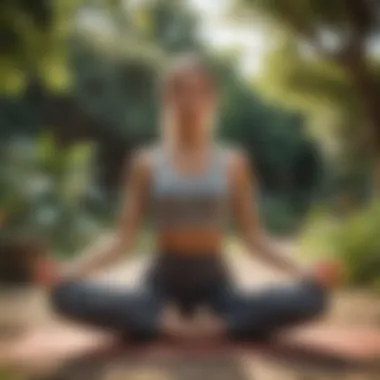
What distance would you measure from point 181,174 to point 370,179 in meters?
0.28

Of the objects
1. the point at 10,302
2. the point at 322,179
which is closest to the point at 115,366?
the point at 10,302

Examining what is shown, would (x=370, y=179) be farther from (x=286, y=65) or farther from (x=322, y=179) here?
(x=286, y=65)

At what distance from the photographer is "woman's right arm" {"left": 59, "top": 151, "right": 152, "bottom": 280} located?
3.55 feet

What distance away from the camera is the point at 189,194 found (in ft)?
3.59

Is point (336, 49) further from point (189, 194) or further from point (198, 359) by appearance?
point (198, 359)

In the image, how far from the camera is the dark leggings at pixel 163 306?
1076mm

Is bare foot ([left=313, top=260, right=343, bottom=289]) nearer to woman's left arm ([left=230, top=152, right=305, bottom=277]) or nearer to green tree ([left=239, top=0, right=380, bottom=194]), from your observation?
woman's left arm ([left=230, top=152, right=305, bottom=277])

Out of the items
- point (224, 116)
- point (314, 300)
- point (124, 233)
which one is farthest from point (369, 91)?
point (124, 233)

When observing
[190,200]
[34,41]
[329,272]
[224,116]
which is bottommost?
[329,272]

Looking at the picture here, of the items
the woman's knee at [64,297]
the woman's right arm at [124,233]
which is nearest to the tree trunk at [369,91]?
the woman's right arm at [124,233]

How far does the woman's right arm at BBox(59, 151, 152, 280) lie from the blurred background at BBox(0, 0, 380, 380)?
2 cm

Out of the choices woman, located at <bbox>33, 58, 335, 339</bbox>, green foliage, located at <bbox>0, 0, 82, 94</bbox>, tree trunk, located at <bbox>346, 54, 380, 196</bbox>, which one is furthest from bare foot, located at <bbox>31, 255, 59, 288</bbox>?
tree trunk, located at <bbox>346, 54, 380, 196</bbox>

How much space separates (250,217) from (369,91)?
10.5 inches

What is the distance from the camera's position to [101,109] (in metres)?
1.10
